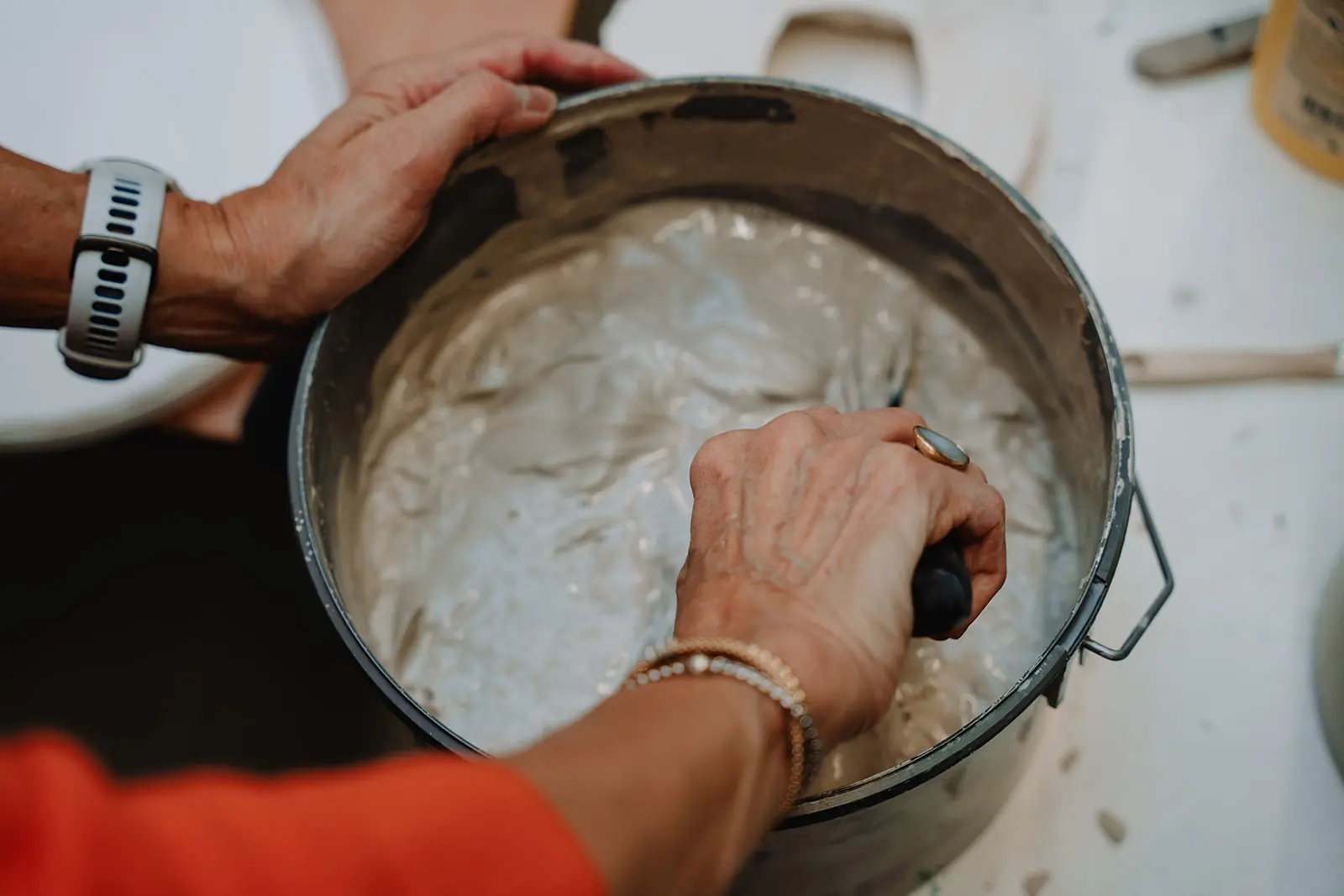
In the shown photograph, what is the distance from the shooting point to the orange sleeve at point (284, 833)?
0.19m

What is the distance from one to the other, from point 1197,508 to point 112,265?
24.7 inches

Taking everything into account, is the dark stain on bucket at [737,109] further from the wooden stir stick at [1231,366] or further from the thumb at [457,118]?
the wooden stir stick at [1231,366]

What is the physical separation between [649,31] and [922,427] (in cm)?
42

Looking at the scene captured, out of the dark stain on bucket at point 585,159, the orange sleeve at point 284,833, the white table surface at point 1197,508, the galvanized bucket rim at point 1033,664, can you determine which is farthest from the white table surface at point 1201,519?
the orange sleeve at point 284,833

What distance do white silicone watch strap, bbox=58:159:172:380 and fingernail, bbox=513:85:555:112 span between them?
0.60ft

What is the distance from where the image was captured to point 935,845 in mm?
528

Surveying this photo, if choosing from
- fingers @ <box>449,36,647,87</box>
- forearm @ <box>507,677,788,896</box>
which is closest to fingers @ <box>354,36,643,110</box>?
fingers @ <box>449,36,647,87</box>

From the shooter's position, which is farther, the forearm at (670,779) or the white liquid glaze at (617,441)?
the white liquid glaze at (617,441)

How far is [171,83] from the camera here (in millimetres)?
648

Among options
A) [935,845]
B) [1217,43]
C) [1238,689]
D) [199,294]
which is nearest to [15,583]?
[199,294]

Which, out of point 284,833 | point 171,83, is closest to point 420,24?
point 171,83

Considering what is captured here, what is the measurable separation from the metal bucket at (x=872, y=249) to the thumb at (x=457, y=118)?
32mm

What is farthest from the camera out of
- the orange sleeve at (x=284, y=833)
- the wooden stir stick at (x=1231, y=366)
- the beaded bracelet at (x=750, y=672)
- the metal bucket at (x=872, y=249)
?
the wooden stir stick at (x=1231, y=366)

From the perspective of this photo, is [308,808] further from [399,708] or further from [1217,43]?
[1217,43]
